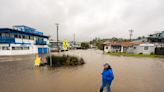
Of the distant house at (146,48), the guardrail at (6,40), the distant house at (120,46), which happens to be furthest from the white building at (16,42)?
the distant house at (146,48)

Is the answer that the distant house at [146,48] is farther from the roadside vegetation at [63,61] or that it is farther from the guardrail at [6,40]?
the guardrail at [6,40]

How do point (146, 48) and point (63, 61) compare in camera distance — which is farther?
point (146, 48)

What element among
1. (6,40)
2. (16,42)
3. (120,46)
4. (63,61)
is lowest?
(63,61)

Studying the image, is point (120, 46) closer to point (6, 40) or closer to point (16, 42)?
point (16, 42)

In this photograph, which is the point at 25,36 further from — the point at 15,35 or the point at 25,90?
the point at 25,90

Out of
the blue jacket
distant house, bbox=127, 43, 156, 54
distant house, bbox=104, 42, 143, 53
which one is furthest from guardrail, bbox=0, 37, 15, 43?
distant house, bbox=127, 43, 156, 54

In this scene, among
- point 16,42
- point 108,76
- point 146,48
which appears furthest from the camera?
point 146,48

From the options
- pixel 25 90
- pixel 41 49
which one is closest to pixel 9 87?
pixel 25 90

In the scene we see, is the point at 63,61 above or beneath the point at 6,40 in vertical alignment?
beneath

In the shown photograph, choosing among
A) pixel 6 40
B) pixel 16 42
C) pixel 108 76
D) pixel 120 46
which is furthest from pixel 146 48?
pixel 6 40

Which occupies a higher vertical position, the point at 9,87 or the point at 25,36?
the point at 25,36

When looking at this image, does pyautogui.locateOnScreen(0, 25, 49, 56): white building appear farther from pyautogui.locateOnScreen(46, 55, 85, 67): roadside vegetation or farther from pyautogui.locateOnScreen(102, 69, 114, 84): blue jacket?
pyautogui.locateOnScreen(102, 69, 114, 84): blue jacket

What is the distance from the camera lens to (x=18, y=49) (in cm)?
2845

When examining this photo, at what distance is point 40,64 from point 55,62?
1613 mm
